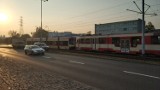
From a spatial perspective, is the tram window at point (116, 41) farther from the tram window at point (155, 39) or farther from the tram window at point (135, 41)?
the tram window at point (155, 39)

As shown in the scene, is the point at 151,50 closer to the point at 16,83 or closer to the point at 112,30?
the point at 16,83

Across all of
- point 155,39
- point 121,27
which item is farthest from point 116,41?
point 121,27

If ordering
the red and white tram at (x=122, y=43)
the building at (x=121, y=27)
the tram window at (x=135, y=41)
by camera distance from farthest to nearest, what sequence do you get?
the building at (x=121, y=27) → the tram window at (x=135, y=41) → the red and white tram at (x=122, y=43)

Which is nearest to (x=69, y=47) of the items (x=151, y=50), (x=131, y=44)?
(x=131, y=44)

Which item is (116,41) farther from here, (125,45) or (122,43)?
(125,45)

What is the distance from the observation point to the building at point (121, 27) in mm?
90625

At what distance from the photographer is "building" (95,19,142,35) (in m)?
90.6

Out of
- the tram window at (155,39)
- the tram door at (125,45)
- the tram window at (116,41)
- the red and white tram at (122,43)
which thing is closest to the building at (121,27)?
the red and white tram at (122,43)

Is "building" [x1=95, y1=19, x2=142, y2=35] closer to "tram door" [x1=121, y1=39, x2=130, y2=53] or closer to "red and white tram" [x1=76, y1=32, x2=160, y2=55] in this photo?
"red and white tram" [x1=76, y1=32, x2=160, y2=55]

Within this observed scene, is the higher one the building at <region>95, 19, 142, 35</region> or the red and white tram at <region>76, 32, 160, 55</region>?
the building at <region>95, 19, 142, 35</region>

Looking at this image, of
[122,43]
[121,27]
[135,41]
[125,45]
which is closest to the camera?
[135,41]

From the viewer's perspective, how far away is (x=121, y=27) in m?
98.1

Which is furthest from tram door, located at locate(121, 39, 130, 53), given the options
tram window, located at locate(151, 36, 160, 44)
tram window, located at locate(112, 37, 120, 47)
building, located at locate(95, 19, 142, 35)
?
building, located at locate(95, 19, 142, 35)

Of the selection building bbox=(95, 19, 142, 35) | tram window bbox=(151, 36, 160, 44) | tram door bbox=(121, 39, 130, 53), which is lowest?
tram door bbox=(121, 39, 130, 53)
